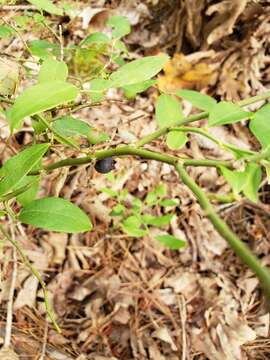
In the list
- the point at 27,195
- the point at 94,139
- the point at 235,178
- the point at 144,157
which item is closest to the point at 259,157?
the point at 235,178

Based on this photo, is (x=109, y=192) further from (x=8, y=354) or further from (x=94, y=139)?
(x=94, y=139)

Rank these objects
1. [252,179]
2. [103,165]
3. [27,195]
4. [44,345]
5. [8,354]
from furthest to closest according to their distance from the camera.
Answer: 1. [44,345]
2. [8,354]
3. [27,195]
4. [103,165]
5. [252,179]

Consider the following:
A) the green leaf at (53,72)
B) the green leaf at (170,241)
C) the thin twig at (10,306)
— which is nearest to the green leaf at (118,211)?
the green leaf at (170,241)

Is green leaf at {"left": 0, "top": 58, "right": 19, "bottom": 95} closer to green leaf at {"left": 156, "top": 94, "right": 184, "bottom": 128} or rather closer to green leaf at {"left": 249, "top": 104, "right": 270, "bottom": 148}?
green leaf at {"left": 156, "top": 94, "right": 184, "bottom": 128}

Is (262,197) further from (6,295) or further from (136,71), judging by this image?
(136,71)

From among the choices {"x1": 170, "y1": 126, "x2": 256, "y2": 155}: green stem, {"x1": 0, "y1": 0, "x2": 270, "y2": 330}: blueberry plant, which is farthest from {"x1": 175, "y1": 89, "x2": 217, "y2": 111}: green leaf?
{"x1": 170, "y1": 126, "x2": 256, "y2": 155}: green stem

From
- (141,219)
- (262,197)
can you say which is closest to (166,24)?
(262,197)
